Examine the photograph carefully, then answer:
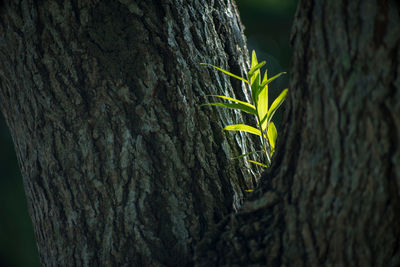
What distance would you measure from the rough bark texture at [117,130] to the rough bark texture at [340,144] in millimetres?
263

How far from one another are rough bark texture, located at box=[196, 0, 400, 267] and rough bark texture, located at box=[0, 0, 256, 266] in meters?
0.26

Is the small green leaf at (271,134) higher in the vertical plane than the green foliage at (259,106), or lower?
lower

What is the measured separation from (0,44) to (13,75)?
109 mm

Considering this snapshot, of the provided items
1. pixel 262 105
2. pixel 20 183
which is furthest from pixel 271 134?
pixel 20 183

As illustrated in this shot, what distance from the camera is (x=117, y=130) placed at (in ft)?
3.82

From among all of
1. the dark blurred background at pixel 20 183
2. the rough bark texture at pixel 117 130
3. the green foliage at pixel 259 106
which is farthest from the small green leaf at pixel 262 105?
the dark blurred background at pixel 20 183

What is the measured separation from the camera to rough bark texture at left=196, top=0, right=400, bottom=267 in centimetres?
82

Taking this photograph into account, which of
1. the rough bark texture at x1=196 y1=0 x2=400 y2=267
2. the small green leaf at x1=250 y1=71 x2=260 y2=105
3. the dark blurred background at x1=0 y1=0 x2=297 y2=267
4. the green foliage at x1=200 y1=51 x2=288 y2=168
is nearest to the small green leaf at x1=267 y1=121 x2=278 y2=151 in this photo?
the green foliage at x1=200 y1=51 x2=288 y2=168

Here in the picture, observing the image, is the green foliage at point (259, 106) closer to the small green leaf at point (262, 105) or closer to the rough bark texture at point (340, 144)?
the small green leaf at point (262, 105)

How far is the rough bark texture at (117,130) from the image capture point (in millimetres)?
1160

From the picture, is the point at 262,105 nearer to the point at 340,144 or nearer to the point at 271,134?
the point at 271,134

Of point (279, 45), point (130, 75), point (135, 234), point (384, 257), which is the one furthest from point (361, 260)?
point (279, 45)

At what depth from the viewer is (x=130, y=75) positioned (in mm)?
1165

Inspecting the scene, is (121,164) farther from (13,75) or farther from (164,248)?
(13,75)
